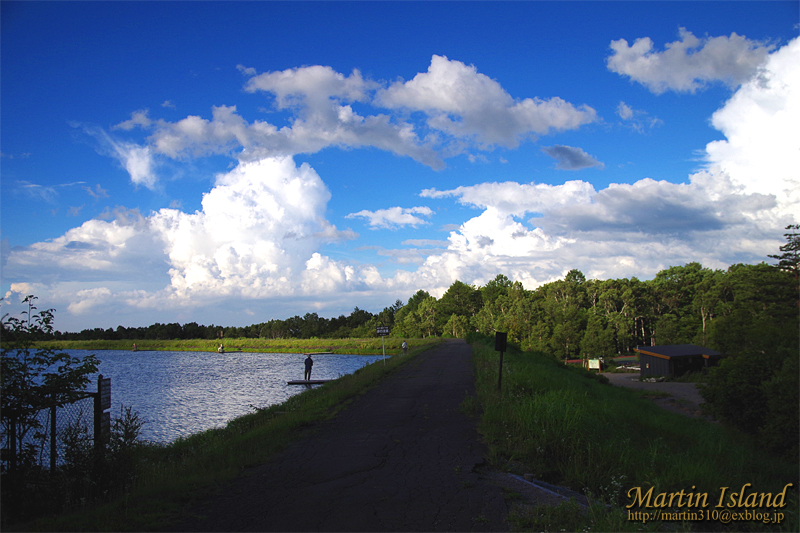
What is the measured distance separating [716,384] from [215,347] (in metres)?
103

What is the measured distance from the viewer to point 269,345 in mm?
99188

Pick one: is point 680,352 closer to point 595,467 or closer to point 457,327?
point 595,467

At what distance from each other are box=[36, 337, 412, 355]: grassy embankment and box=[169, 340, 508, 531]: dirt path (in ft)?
208

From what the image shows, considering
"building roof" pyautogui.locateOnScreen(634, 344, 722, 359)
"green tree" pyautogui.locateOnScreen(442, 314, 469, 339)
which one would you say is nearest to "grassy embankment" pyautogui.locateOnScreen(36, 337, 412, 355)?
"green tree" pyautogui.locateOnScreen(442, 314, 469, 339)

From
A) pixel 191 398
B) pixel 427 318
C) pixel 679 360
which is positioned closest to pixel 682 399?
pixel 679 360

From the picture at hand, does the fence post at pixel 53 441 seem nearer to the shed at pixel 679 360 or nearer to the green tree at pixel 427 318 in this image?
the shed at pixel 679 360

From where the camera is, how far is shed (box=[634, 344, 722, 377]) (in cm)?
4484

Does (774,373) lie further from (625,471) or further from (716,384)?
(625,471)

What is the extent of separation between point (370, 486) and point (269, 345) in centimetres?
9813

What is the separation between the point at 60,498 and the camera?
5938 mm

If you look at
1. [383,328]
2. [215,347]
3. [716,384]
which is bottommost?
[215,347]

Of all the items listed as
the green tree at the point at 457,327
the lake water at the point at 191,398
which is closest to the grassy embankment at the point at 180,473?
the lake water at the point at 191,398

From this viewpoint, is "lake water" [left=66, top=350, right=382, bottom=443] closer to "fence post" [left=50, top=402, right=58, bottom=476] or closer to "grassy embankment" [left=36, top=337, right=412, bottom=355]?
"fence post" [left=50, top=402, right=58, bottom=476]

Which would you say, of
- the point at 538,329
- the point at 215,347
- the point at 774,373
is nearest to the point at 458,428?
the point at 774,373
